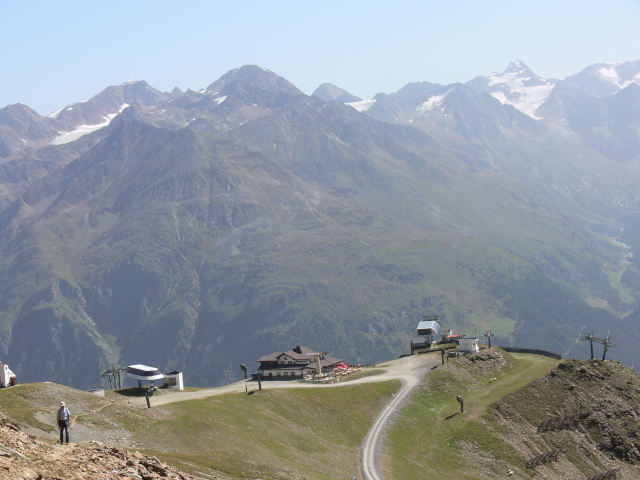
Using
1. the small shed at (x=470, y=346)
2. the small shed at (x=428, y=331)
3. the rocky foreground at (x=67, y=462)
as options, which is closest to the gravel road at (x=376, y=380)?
the small shed at (x=470, y=346)

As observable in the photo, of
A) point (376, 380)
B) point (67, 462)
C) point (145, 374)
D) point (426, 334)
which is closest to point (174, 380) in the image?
point (145, 374)

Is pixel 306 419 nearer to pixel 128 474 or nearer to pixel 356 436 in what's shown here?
pixel 356 436

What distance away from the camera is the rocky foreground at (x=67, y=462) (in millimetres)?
40253

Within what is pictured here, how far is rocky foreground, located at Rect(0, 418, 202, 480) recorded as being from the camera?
40253 mm

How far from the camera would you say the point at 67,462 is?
4394cm

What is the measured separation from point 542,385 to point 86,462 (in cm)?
10913

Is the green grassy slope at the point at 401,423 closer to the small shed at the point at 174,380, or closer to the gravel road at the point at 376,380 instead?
the gravel road at the point at 376,380

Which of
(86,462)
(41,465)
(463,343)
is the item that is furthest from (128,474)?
(463,343)

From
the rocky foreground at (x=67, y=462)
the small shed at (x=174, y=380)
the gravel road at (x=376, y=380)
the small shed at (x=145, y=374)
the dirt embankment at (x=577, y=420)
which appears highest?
the rocky foreground at (x=67, y=462)

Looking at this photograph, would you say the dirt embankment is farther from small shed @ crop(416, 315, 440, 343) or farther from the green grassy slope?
small shed @ crop(416, 315, 440, 343)

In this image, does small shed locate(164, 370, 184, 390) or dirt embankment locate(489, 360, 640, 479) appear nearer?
dirt embankment locate(489, 360, 640, 479)

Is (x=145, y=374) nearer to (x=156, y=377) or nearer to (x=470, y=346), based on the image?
(x=156, y=377)

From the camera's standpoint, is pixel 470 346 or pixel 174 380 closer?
pixel 174 380

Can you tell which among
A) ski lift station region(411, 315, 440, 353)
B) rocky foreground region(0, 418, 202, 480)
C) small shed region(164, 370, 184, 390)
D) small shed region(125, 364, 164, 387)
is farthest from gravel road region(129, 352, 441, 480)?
rocky foreground region(0, 418, 202, 480)
